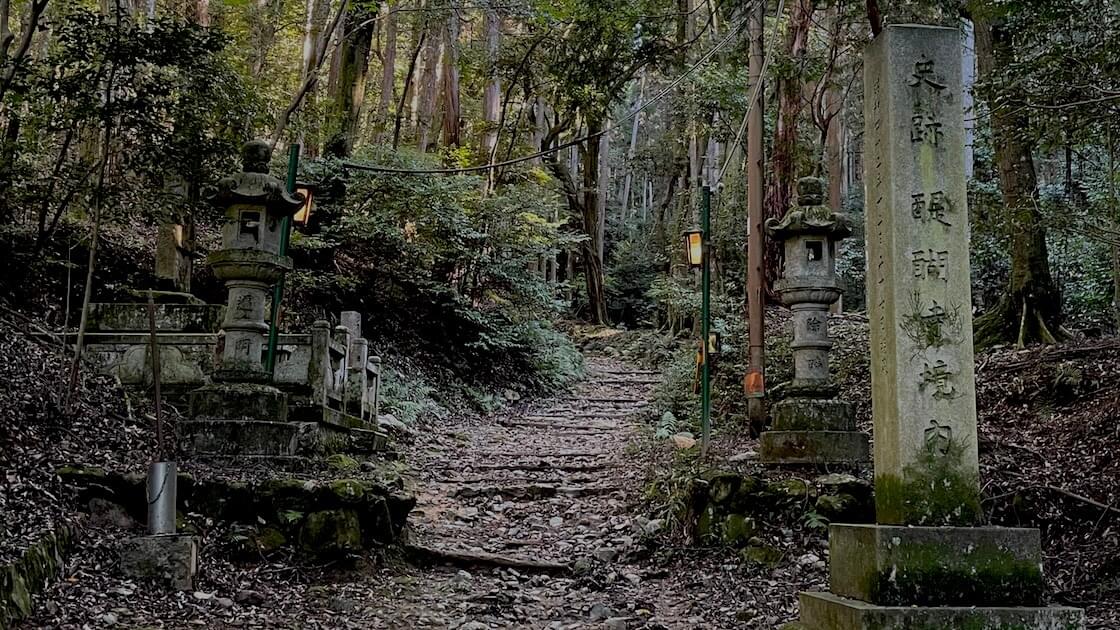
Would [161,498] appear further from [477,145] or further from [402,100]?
[477,145]

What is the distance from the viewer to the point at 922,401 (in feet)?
13.5

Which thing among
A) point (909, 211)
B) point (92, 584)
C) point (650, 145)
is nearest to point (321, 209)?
point (92, 584)

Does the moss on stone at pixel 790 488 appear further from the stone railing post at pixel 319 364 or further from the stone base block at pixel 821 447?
the stone railing post at pixel 319 364

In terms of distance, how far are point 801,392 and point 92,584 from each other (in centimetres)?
606

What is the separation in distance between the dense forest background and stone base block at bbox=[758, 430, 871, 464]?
2617 mm

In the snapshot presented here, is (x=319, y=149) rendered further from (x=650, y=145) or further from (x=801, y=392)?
(x=650, y=145)

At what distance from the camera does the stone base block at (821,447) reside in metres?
7.66

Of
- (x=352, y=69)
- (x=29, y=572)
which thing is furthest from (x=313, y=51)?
(x=29, y=572)

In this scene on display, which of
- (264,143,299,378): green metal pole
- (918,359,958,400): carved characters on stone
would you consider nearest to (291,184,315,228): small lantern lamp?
(264,143,299,378): green metal pole

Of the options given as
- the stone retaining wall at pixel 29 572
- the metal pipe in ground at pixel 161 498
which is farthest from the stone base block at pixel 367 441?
the stone retaining wall at pixel 29 572

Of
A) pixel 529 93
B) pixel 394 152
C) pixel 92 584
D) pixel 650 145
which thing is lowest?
pixel 92 584

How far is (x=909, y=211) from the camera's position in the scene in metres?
4.25

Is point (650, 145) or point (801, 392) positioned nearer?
point (801, 392)

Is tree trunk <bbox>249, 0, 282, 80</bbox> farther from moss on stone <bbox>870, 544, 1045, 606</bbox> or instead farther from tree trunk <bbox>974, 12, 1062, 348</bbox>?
moss on stone <bbox>870, 544, 1045, 606</bbox>
